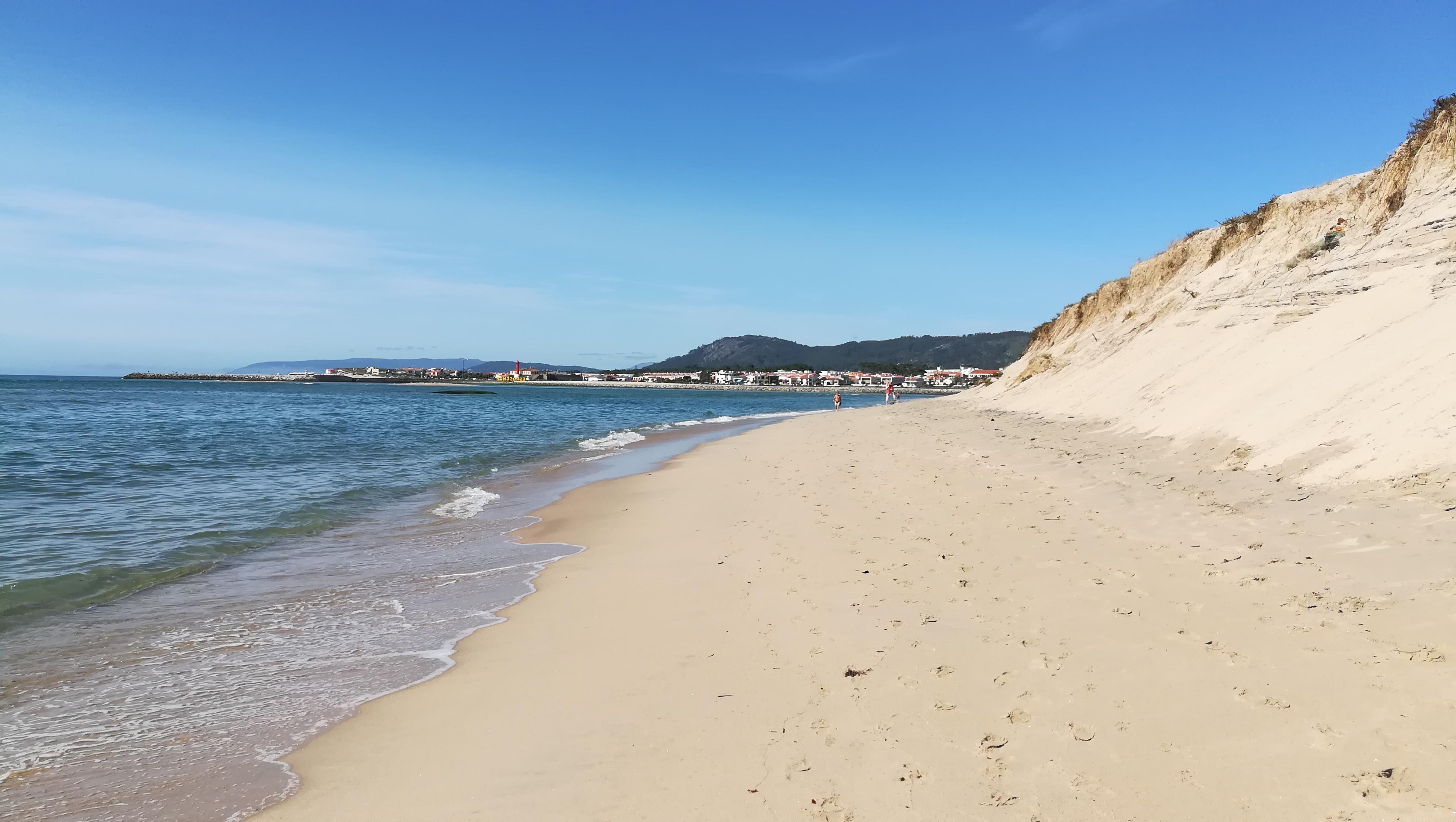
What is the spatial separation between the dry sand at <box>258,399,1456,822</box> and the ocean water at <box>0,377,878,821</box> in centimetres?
65

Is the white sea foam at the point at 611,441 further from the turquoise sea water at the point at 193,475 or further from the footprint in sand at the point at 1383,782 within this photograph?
the footprint in sand at the point at 1383,782

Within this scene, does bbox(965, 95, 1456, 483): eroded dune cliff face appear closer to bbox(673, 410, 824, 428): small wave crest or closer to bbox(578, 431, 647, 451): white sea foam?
bbox(578, 431, 647, 451): white sea foam

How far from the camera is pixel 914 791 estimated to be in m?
3.37

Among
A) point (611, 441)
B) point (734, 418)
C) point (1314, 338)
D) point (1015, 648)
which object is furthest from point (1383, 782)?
point (734, 418)

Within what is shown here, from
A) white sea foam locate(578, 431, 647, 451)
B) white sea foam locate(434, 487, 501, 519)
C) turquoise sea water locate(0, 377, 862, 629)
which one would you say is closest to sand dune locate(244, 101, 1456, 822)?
white sea foam locate(434, 487, 501, 519)

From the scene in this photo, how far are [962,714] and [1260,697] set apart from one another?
5.01ft

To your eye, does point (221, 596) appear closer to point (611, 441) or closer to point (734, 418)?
point (611, 441)

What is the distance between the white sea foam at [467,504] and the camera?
1211 cm

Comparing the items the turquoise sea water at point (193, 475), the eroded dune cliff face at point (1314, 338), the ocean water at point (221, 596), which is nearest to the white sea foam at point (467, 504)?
the ocean water at point (221, 596)

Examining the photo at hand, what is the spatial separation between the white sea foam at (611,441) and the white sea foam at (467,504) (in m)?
9.30

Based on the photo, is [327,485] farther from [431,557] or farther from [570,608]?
[570,608]

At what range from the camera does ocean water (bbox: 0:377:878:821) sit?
4203mm

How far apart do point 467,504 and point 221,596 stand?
5678 millimetres

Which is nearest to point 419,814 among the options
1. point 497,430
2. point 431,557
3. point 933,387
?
point 431,557
